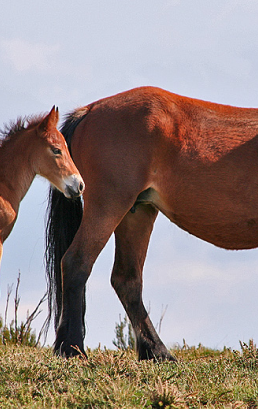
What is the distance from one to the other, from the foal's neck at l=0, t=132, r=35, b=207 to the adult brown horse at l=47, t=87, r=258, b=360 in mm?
504

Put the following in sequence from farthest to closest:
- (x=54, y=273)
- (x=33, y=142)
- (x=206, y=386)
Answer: (x=54, y=273)
(x=33, y=142)
(x=206, y=386)

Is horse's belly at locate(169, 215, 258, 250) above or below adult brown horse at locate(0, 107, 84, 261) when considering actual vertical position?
below

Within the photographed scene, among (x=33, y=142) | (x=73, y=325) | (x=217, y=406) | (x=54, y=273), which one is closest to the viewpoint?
(x=217, y=406)

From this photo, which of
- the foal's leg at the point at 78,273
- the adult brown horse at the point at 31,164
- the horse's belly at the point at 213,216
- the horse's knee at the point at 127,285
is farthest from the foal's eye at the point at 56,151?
the horse's knee at the point at 127,285

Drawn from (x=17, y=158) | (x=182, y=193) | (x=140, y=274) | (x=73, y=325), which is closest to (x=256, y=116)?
(x=182, y=193)

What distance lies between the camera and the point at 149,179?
5020 millimetres

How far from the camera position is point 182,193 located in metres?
5.05

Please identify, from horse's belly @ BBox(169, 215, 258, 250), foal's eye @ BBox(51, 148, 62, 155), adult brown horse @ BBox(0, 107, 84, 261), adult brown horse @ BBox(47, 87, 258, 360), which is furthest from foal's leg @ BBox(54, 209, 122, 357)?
horse's belly @ BBox(169, 215, 258, 250)

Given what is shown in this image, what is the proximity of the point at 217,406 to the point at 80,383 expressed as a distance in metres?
1.02

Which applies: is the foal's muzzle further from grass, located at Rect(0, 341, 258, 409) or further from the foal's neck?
grass, located at Rect(0, 341, 258, 409)

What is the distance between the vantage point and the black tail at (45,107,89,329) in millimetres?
5383

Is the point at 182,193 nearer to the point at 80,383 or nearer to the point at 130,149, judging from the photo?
the point at 130,149

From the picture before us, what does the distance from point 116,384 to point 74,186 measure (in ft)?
6.66

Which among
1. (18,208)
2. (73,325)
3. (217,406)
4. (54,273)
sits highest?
(18,208)
